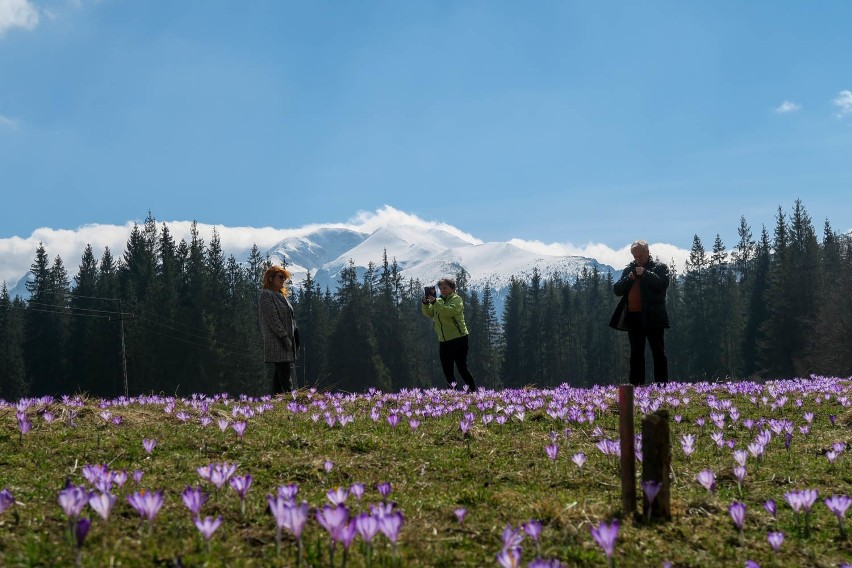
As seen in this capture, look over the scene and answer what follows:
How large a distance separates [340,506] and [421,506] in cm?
147

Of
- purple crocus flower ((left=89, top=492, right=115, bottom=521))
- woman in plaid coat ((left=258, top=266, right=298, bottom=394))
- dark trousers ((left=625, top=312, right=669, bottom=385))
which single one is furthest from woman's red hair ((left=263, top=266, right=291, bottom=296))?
purple crocus flower ((left=89, top=492, right=115, bottom=521))

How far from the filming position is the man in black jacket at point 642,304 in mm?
10078

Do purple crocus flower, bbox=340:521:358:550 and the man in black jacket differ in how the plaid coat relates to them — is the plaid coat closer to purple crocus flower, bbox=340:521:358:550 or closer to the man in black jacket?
the man in black jacket

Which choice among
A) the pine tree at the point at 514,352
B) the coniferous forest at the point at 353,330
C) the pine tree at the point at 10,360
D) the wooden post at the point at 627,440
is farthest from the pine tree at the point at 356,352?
the wooden post at the point at 627,440

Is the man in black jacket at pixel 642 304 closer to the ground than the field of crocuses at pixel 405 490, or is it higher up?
higher up

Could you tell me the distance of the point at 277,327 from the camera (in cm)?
1060

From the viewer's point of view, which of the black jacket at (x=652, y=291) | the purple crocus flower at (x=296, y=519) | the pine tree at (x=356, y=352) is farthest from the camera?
the pine tree at (x=356, y=352)

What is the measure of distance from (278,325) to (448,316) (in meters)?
3.29

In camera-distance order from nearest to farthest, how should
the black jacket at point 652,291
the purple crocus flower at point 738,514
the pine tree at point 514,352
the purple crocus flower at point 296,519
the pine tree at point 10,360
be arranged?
the purple crocus flower at point 296,519 < the purple crocus flower at point 738,514 < the black jacket at point 652,291 < the pine tree at point 10,360 < the pine tree at point 514,352

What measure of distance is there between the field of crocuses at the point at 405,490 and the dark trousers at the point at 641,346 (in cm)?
199

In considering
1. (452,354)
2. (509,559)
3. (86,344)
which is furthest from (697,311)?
(509,559)

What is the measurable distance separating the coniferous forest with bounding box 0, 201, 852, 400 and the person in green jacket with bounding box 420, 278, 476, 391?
30.2 meters

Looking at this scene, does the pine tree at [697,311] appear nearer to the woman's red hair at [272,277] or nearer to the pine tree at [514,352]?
the pine tree at [514,352]

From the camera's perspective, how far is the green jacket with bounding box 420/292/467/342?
483 inches
